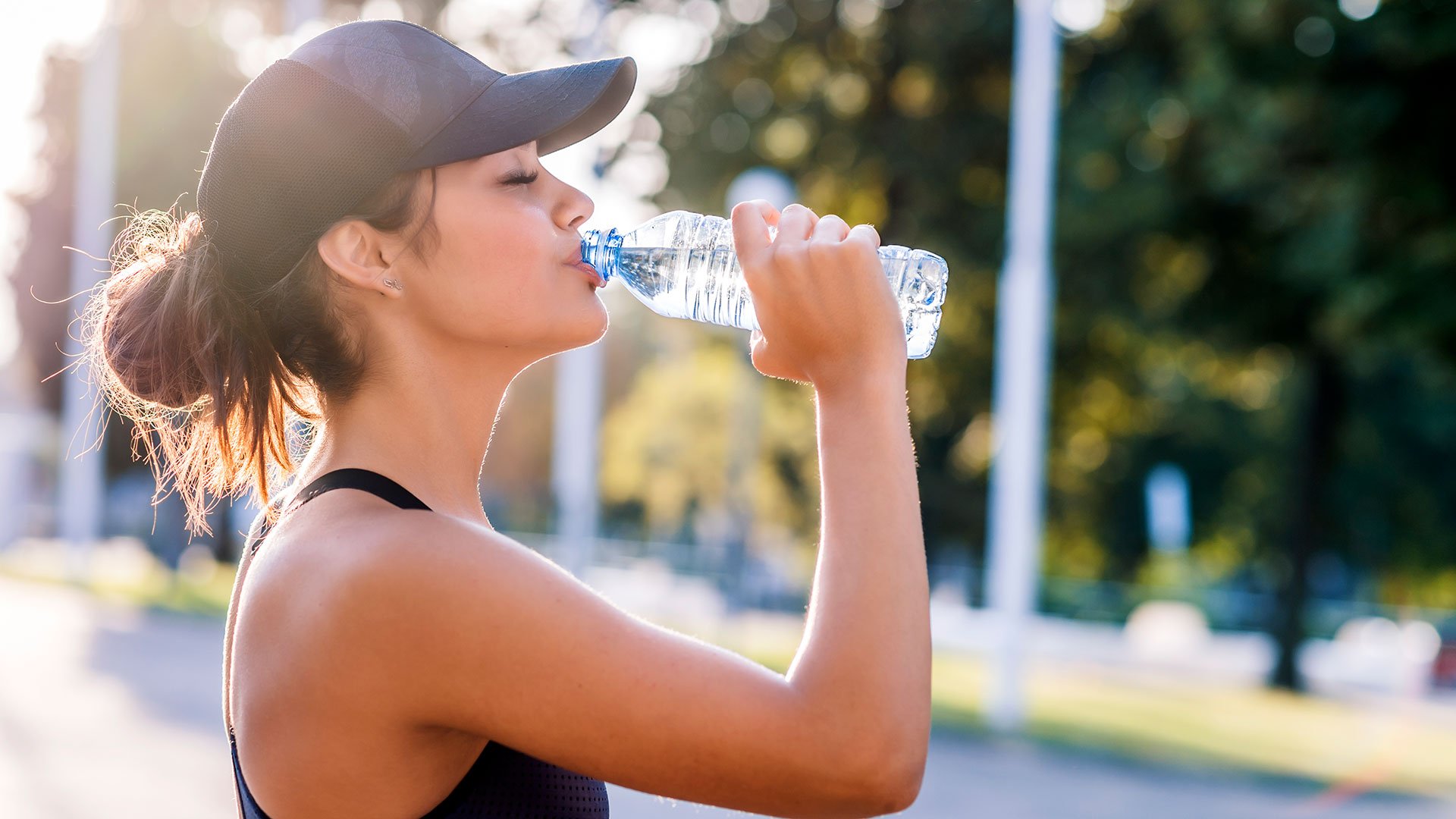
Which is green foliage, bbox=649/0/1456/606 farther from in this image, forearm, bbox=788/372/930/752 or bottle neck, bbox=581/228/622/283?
forearm, bbox=788/372/930/752

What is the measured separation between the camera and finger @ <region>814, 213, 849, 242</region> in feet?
5.10

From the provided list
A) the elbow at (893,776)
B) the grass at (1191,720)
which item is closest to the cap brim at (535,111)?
the elbow at (893,776)

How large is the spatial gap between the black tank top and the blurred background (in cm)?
117

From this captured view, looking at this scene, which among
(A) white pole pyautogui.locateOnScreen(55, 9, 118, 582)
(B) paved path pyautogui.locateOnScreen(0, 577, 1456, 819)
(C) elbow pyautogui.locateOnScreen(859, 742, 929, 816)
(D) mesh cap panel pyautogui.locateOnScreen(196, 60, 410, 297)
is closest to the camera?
(C) elbow pyautogui.locateOnScreen(859, 742, 929, 816)

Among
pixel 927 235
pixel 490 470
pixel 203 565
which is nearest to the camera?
pixel 927 235

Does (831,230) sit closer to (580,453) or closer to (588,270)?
(588,270)

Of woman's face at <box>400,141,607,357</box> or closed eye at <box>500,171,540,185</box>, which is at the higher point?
closed eye at <box>500,171,540,185</box>

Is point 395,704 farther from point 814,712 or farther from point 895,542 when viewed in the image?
point 895,542

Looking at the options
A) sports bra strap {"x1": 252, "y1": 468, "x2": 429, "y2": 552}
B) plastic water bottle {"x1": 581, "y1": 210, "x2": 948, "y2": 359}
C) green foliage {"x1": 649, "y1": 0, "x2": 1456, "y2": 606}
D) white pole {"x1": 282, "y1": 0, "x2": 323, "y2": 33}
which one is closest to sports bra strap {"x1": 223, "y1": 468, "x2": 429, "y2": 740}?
sports bra strap {"x1": 252, "y1": 468, "x2": 429, "y2": 552}

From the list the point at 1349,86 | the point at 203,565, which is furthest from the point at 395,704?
the point at 203,565

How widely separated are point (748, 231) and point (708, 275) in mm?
1112

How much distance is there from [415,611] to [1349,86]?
14.1 m

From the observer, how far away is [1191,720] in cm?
1398

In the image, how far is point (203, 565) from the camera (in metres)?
29.0
